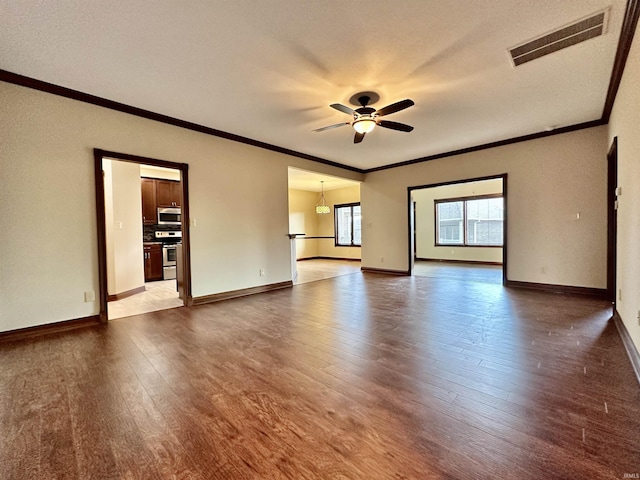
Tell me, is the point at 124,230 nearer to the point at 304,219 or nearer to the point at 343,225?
the point at 304,219

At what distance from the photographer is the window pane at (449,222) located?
9.12 m

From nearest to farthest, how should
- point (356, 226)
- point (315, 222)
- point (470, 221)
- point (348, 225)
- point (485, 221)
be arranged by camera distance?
point (485, 221), point (470, 221), point (356, 226), point (348, 225), point (315, 222)

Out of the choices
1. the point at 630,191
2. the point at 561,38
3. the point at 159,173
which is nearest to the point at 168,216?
the point at 159,173

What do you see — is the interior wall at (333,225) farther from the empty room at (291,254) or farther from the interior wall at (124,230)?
the interior wall at (124,230)

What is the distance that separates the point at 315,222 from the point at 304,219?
62cm

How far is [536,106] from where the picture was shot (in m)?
3.84

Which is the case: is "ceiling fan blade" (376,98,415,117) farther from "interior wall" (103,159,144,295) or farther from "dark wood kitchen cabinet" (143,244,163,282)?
"dark wood kitchen cabinet" (143,244,163,282)

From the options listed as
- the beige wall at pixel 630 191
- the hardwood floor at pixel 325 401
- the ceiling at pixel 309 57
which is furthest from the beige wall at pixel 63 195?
the beige wall at pixel 630 191

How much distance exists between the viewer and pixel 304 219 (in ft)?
36.6

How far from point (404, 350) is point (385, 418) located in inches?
40.4

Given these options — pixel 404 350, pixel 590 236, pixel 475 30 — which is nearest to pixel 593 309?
pixel 590 236

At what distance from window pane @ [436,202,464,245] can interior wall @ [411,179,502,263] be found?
0.55 ft

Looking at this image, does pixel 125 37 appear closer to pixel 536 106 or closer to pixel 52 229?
pixel 52 229

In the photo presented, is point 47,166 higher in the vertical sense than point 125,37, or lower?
→ lower
